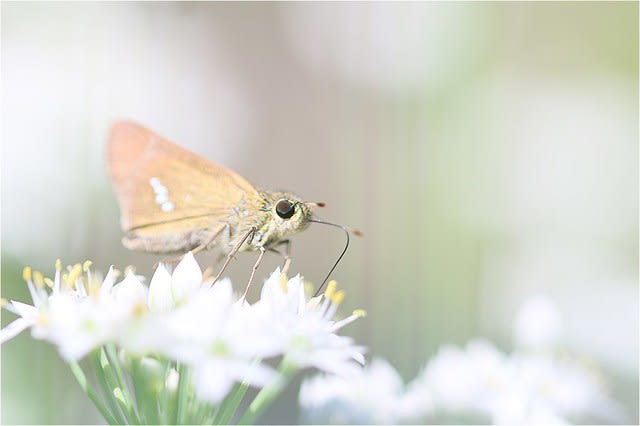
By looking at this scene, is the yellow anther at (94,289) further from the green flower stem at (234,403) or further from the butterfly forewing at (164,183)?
the butterfly forewing at (164,183)

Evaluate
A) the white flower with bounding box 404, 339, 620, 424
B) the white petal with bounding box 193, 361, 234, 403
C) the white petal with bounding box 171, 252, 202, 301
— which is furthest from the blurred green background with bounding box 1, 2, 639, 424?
the white petal with bounding box 193, 361, 234, 403

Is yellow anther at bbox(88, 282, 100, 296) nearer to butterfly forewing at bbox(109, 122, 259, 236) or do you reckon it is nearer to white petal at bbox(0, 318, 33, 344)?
white petal at bbox(0, 318, 33, 344)

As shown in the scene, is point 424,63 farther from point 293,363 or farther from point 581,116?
point 293,363

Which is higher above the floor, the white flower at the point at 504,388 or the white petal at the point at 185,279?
the white petal at the point at 185,279

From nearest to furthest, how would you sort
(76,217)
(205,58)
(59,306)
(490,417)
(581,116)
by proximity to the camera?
1. (59,306)
2. (490,417)
3. (76,217)
4. (581,116)
5. (205,58)

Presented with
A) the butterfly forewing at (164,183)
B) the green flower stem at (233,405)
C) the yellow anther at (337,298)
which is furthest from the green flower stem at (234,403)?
the butterfly forewing at (164,183)

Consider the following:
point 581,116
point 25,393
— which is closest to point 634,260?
point 581,116
